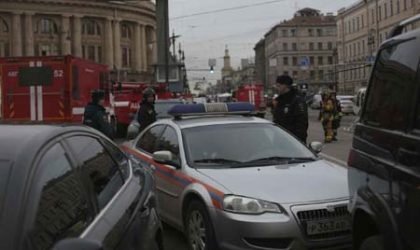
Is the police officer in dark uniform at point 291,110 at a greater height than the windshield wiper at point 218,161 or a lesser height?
greater

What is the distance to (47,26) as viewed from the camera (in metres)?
104

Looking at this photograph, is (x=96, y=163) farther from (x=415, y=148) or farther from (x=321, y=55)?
(x=321, y=55)

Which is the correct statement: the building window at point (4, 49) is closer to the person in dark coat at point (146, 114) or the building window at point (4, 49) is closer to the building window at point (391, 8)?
the building window at point (391, 8)

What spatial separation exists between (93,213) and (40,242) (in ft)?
2.51

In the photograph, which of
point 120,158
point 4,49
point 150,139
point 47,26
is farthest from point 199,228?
point 47,26

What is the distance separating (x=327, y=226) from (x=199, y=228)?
119cm

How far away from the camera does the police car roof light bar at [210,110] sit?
26.8ft

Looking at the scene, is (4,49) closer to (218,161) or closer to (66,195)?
(218,161)

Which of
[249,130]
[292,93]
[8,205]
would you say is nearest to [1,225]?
[8,205]

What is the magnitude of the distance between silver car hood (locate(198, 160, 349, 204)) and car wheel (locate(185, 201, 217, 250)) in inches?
12.5

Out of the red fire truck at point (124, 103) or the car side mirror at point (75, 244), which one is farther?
the red fire truck at point (124, 103)

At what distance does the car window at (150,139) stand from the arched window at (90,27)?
102 m

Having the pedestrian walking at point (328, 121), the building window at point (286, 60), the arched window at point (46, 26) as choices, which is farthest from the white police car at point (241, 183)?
the building window at point (286, 60)

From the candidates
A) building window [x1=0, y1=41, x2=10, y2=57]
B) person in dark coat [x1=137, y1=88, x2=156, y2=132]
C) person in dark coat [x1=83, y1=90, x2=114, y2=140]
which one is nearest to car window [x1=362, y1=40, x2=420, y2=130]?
person in dark coat [x1=83, y1=90, x2=114, y2=140]
